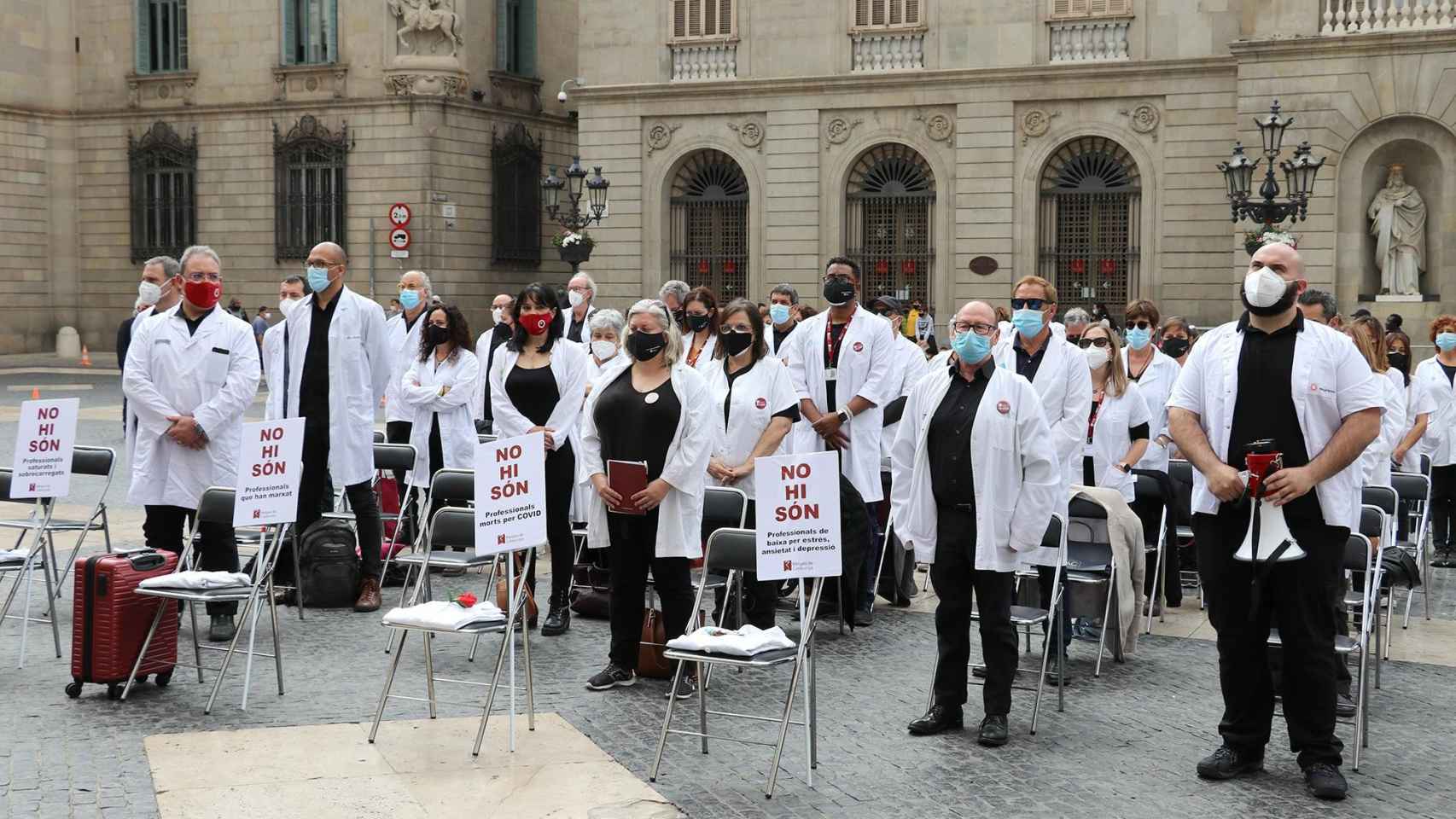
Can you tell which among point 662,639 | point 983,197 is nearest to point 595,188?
point 983,197

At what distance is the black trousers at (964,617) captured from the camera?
779cm

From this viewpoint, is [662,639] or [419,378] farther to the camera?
[419,378]

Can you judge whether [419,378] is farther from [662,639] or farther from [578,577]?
[662,639]

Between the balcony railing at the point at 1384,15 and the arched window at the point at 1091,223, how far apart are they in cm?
444

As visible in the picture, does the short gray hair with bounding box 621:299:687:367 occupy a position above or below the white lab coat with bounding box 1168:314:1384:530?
above

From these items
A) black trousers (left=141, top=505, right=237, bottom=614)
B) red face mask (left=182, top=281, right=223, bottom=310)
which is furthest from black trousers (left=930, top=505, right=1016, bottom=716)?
red face mask (left=182, top=281, right=223, bottom=310)

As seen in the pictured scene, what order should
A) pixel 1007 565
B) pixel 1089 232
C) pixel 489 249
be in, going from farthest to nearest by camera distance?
pixel 489 249
pixel 1089 232
pixel 1007 565

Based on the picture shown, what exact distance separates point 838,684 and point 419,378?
508 cm

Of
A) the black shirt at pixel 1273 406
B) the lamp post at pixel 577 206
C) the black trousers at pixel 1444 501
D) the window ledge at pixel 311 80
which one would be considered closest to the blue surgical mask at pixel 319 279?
the black shirt at pixel 1273 406

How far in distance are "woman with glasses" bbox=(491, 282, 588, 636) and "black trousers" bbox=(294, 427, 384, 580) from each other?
3.92 ft

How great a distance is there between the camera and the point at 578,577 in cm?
1127

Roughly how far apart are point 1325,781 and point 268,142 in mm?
37005

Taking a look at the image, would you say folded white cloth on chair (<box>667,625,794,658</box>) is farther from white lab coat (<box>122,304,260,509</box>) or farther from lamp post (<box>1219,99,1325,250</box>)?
lamp post (<box>1219,99,1325,250</box>)

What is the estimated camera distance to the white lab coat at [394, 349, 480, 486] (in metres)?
12.5
